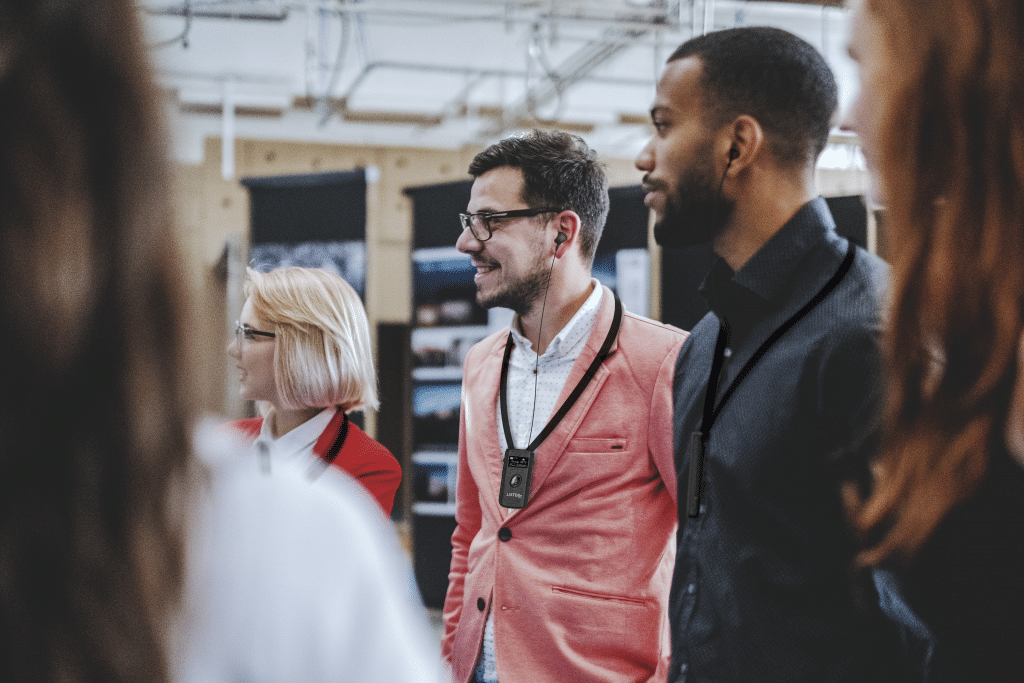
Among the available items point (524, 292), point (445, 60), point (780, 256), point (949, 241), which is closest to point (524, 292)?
point (524, 292)

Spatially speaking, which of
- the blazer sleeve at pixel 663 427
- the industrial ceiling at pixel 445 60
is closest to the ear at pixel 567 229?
the blazer sleeve at pixel 663 427

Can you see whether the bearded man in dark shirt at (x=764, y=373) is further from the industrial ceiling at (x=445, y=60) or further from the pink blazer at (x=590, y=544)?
the industrial ceiling at (x=445, y=60)

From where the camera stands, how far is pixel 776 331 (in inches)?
52.6

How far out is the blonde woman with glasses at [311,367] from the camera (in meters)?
2.29

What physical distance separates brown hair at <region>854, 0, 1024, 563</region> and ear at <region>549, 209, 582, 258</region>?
52.4 inches

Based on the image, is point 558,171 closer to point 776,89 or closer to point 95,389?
point 776,89

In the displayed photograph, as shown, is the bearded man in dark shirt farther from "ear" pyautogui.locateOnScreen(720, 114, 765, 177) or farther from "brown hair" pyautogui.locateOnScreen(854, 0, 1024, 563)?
"brown hair" pyautogui.locateOnScreen(854, 0, 1024, 563)

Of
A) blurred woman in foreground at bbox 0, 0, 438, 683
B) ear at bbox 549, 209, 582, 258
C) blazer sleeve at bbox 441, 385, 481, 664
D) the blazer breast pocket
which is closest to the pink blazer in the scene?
the blazer breast pocket

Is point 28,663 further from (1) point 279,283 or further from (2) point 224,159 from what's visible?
(2) point 224,159

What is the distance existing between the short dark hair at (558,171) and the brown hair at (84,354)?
69.9 inches

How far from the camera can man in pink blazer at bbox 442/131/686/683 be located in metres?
1.79

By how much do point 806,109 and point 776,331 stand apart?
0.43m

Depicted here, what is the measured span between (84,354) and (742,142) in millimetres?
1250

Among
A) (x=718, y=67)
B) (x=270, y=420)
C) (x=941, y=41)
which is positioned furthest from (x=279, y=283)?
(x=941, y=41)
